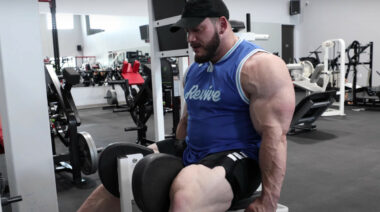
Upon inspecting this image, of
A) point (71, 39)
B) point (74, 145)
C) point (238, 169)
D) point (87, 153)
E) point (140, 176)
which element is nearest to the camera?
point (140, 176)

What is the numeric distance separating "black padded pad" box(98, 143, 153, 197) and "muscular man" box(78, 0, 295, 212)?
0.11 meters

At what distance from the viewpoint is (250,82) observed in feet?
3.84

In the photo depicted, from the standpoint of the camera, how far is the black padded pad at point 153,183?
1.03m

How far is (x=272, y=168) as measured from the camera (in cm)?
115

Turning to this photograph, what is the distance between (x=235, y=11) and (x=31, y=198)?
7.92m

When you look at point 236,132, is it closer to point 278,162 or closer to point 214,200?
point 278,162

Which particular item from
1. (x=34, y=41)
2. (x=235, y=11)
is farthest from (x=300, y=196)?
(x=235, y=11)

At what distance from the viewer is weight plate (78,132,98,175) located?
7.07ft

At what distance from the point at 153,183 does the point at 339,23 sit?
9672mm

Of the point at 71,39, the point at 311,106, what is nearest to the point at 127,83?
the point at 311,106

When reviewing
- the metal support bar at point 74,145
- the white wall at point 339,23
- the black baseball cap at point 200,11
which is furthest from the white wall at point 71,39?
the black baseball cap at point 200,11

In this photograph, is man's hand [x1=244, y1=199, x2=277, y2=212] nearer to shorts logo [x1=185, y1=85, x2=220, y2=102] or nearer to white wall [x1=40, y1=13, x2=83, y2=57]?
shorts logo [x1=185, y1=85, x2=220, y2=102]

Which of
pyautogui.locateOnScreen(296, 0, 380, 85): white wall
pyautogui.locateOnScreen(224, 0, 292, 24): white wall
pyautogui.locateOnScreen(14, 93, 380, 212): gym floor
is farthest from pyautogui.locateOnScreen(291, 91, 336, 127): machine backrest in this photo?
pyautogui.locateOnScreen(296, 0, 380, 85): white wall

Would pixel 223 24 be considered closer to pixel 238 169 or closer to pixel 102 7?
pixel 238 169
